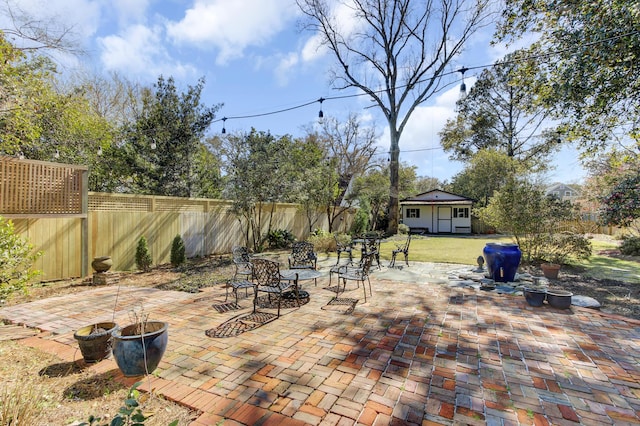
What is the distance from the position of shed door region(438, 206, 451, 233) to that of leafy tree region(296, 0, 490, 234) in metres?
6.48

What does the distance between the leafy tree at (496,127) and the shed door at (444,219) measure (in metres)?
6.75

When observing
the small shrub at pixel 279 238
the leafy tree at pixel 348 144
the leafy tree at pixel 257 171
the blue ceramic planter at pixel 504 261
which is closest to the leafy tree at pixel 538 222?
the blue ceramic planter at pixel 504 261

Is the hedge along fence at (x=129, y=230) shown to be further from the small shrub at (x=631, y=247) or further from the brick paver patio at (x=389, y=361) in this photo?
the small shrub at (x=631, y=247)

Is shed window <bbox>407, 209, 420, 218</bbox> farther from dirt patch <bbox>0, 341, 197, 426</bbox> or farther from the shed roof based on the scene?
dirt patch <bbox>0, 341, 197, 426</bbox>

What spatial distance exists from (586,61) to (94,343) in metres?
9.53

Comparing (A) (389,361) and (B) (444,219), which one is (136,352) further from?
(B) (444,219)

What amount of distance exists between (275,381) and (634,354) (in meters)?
3.94

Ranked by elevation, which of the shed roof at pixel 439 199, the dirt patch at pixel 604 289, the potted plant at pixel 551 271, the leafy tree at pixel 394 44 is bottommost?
the dirt patch at pixel 604 289

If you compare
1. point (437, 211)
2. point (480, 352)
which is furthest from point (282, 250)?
point (437, 211)

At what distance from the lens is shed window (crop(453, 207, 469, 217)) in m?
21.9

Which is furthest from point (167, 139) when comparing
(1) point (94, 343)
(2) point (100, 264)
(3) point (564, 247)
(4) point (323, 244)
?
(3) point (564, 247)

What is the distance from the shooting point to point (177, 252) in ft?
26.9

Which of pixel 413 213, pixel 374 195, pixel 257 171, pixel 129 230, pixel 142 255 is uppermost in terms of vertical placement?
pixel 257 171

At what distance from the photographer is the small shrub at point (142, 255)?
25.1 feet
